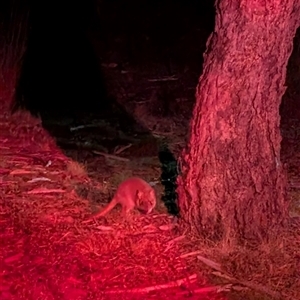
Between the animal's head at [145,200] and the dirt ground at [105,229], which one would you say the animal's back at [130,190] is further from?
the dirt ground at [105,229]

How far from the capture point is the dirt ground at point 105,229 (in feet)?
15.9

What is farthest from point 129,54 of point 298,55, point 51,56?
point 298,55

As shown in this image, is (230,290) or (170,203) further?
(170,203)

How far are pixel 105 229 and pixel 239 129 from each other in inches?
47.1

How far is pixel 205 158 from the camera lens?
544cm

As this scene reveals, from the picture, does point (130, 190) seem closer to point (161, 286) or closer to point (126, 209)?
point (126, 209)

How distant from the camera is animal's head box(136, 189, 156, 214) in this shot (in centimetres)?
582

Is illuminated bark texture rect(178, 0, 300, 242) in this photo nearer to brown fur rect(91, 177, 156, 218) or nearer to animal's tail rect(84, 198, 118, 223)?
brown fur rect(91, 177, 156, 218)

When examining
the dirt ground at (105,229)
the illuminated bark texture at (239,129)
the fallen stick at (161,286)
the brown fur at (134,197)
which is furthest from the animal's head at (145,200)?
the fallen stick at (161,286)

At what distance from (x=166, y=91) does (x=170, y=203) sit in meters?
5.02

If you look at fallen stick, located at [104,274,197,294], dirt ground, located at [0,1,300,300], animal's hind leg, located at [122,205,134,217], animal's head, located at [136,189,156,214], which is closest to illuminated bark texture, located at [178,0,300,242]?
dirt ground, located at [0,1,300,300]

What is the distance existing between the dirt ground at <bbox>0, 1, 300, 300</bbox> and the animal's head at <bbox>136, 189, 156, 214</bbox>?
101 millimetres

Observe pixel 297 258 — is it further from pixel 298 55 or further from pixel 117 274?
pixel 298 55

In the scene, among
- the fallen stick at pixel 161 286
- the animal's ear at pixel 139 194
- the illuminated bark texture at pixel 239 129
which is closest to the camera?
the fallen stick at pixel 161 286
